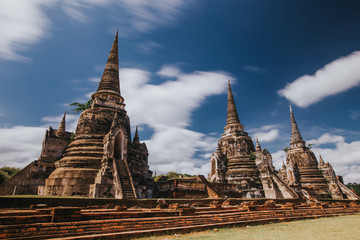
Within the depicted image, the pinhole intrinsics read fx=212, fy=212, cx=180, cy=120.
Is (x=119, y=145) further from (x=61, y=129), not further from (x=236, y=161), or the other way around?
(x=236, y=161)

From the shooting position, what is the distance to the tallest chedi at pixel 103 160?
50.4 ft

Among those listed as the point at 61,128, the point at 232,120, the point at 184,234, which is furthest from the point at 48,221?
the point at 232,120

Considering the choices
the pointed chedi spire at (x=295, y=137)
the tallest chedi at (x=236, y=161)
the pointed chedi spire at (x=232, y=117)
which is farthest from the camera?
the pointed chedi spire at (x=295, y=137)

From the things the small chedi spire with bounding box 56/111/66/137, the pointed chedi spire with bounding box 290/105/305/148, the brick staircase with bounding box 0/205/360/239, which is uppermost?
the pointed chedi spire with bounding box 290/105/305/148

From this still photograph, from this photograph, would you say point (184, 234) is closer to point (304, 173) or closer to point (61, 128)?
point (61, 128)

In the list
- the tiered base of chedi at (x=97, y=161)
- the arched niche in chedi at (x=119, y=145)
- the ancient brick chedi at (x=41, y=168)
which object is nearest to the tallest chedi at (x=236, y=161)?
the tiered base of chedi at (x=97, y=161)

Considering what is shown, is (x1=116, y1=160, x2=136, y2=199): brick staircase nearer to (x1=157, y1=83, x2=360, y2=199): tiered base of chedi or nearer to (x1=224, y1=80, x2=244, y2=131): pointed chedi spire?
(x1=157, y1=83, x2=360, y2=199): tiered base of chedi

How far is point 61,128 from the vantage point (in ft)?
80.6

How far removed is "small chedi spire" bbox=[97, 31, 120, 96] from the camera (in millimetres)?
23547

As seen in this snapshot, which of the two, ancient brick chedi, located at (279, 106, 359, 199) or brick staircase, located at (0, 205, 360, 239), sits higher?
ancient brick chedi, located at (279, 106, 359, 199)

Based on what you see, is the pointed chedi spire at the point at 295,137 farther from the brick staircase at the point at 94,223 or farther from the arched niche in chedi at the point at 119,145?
the brick staircase at the point at 94,223

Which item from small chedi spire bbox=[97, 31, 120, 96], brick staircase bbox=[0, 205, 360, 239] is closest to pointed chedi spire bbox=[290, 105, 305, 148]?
small chedi spire bbox=[97, 31, 120, 96]

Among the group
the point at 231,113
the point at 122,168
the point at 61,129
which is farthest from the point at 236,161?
the point at 61,129

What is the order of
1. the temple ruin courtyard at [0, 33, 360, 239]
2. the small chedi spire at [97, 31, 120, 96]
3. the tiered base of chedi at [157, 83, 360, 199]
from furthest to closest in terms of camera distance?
the small chedi spire at [97, 31, 120, 96]
the tiered base of chedi at [157, 83, 360, 199]
the temple ruin courtyard at [0, 33, 360, 239]
